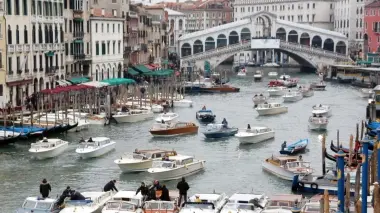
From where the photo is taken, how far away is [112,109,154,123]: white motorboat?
31906 millimetres

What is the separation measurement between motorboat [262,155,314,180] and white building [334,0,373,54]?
163 feet

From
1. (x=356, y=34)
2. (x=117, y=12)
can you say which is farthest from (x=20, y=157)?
(x=356, y=34)

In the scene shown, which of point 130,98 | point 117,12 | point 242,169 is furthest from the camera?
point 117,12

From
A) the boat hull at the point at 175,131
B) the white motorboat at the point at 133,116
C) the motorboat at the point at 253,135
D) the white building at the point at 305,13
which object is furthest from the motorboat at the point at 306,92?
the white building at the point at 305,13

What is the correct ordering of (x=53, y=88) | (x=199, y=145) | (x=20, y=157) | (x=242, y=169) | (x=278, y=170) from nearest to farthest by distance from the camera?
1. (x=278, y=170)
2. (x=242, y=169)
3. (x=20, y=157)
4. (x=199, y=145)
5. (x=53, y=88)

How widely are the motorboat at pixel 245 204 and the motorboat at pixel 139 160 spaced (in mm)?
5055

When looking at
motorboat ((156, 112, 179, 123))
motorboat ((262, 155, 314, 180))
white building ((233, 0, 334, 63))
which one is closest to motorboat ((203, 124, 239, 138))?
motorboat ((156, 112, 179, 123))

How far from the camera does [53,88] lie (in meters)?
34.4

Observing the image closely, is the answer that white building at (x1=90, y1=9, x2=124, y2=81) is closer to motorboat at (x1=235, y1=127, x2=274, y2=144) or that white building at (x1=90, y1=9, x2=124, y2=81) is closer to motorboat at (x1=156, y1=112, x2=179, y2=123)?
motorboat at (x1=156, y1=112, x2=179, y2=123)

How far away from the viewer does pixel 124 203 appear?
16234 mm

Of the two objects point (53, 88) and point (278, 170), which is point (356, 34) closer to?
point (53, 88)

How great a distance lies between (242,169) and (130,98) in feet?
55.0

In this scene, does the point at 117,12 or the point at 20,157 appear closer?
the point at 20,157

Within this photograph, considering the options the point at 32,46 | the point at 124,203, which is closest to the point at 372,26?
the point at 32,46
